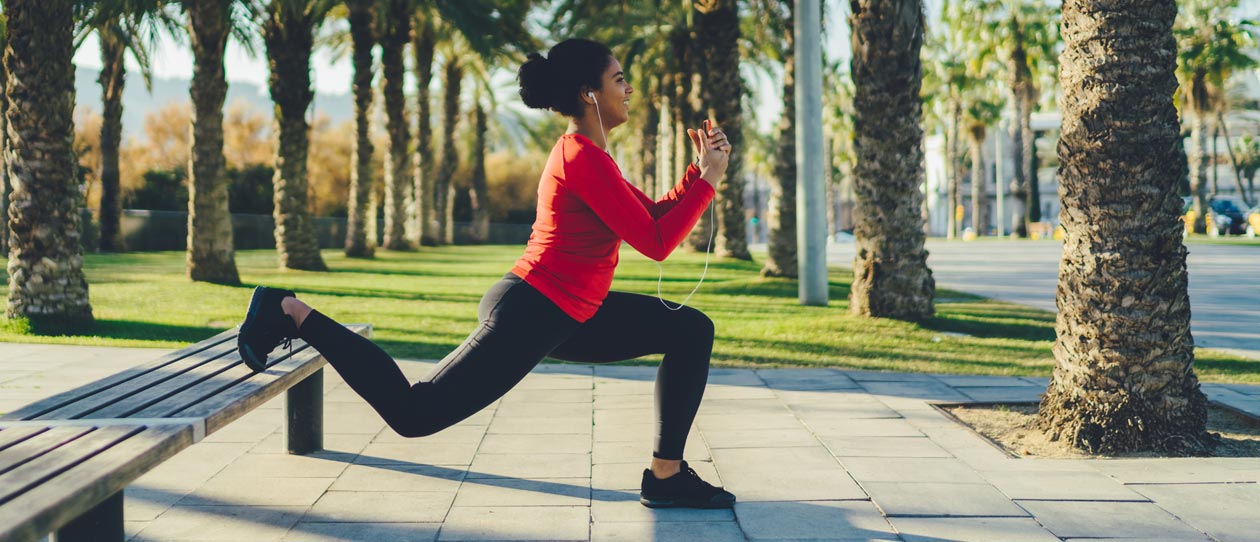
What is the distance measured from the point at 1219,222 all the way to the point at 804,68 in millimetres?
35869

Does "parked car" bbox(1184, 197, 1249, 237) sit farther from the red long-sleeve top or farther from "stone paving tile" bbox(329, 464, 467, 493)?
the red long-sleeve top

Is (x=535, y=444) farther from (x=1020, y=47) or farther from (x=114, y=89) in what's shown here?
(x=1020, y=47)

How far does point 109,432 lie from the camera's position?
110 inches

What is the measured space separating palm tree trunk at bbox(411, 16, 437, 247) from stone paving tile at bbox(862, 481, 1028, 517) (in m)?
24.3

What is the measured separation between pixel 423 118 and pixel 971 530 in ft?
86.0

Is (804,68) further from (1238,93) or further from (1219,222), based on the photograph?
(1238,93)

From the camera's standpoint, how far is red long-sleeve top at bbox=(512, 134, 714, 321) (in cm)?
339

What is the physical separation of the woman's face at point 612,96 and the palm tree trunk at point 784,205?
12974mm

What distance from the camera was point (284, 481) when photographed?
4.36m

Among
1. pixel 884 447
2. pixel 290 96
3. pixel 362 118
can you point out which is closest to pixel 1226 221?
pixel 362 118

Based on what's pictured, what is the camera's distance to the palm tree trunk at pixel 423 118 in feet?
90.9

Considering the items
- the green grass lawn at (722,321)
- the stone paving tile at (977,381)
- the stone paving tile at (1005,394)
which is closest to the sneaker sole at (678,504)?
the stone paving tile at (1005,394)

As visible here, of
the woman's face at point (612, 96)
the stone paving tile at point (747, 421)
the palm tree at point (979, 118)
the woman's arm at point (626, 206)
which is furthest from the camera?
the palm tree at point (979, 118)

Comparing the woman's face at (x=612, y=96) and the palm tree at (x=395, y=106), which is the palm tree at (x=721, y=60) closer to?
the palm tree at (x=395, y=106)
